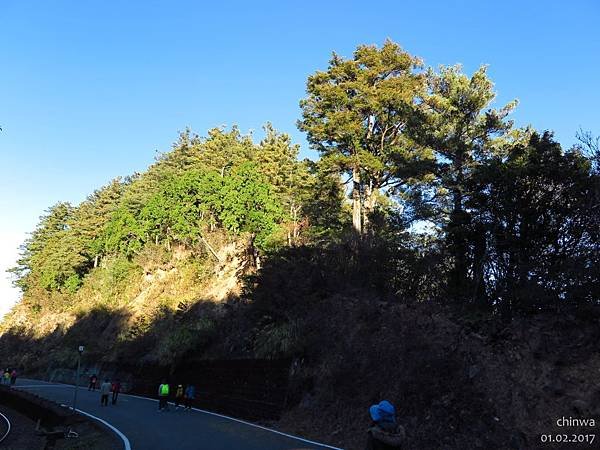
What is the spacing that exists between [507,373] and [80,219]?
232 ft

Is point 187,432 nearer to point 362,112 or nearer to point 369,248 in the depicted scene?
point 369,248

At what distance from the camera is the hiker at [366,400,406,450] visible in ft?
18.5

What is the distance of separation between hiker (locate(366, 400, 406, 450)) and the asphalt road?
7.68m

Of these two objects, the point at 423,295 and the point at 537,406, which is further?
the point at 423,295

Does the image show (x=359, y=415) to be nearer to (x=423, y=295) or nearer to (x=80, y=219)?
(x=423, y=295)

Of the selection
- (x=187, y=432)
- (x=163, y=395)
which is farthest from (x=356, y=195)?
(x=187, y=432)

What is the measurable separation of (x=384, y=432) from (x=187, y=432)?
40.0 ft

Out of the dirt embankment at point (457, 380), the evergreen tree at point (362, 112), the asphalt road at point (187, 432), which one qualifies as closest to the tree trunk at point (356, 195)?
the evergreen tree at point (362, 112)

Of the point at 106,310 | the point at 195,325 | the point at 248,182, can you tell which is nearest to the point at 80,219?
the point at 106,310

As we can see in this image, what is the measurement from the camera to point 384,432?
18.6 feet

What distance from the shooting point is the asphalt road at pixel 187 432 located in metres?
13.4

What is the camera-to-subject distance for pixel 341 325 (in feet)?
64.0

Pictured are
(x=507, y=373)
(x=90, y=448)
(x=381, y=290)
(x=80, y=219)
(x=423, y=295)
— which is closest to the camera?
(x=507, y=373)

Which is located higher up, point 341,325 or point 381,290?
point 381,290
